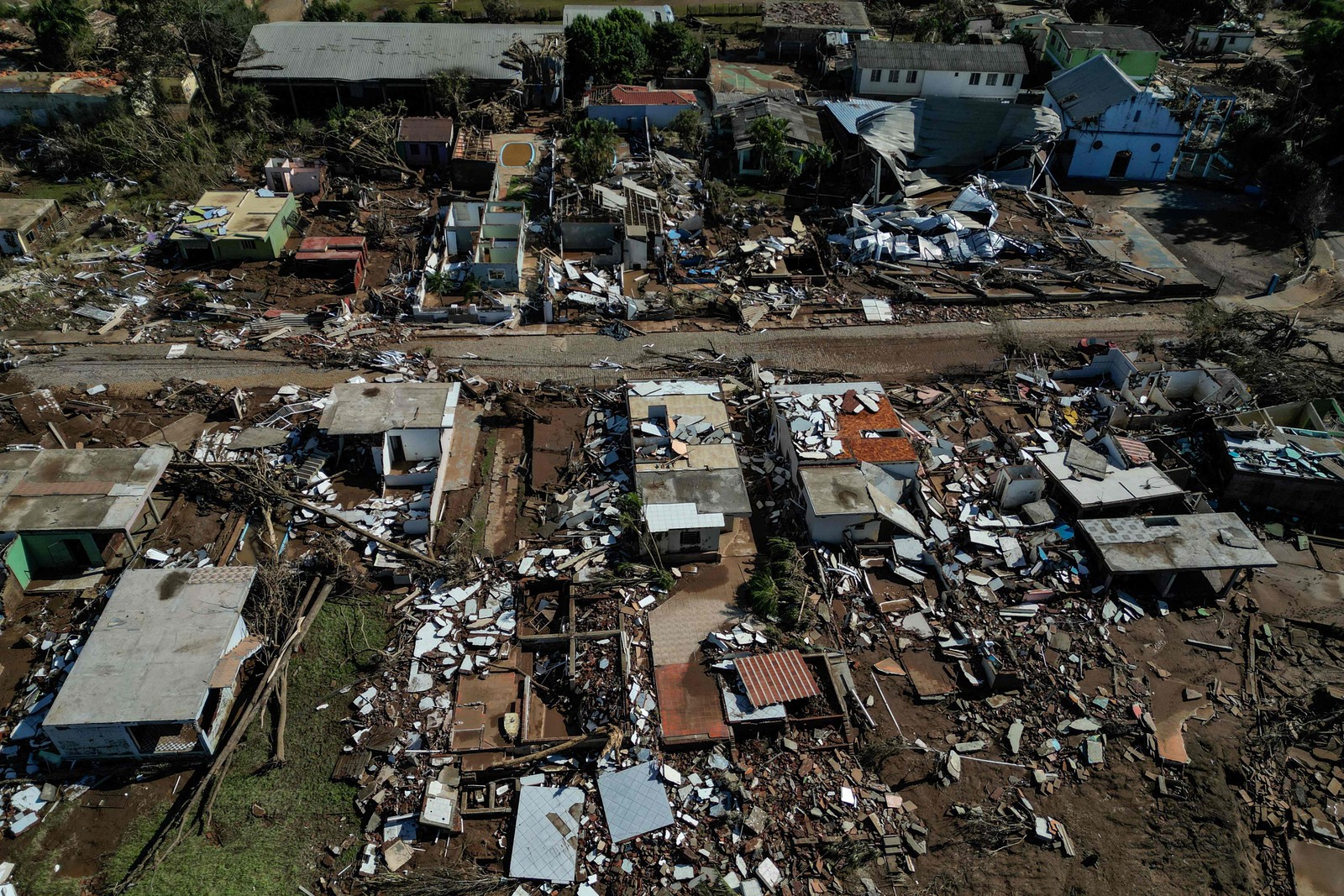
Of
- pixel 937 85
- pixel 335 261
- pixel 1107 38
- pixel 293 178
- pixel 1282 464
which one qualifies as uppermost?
pixel 1107 38

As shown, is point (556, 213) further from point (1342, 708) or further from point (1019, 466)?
point (1342, 708)

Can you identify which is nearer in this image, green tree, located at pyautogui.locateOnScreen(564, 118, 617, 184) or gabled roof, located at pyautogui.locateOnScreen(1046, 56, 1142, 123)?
green tree, located at pyautogui.locateOnScreen(564, 118, 617, 184)

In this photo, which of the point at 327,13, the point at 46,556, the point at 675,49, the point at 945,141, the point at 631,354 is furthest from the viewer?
the point at 327,13

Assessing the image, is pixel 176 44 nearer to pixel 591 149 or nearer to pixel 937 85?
pixel 591 149

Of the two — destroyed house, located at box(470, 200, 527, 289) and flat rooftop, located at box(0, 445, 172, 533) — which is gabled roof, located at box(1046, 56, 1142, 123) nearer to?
destroyed house, located at box(470, 200, 527, 289)

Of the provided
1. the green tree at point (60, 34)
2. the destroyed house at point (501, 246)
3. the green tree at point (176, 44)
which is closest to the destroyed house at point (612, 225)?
the destroyed house at point (501, 246)

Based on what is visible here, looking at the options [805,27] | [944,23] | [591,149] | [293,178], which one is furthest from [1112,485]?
[944,23]

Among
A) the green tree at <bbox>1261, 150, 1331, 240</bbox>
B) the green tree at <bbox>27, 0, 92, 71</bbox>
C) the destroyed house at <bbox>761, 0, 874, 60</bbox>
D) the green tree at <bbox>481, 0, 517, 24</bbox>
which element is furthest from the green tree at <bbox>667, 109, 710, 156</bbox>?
the green tree at <bbox>27, 0, 92, 71</bbox>
